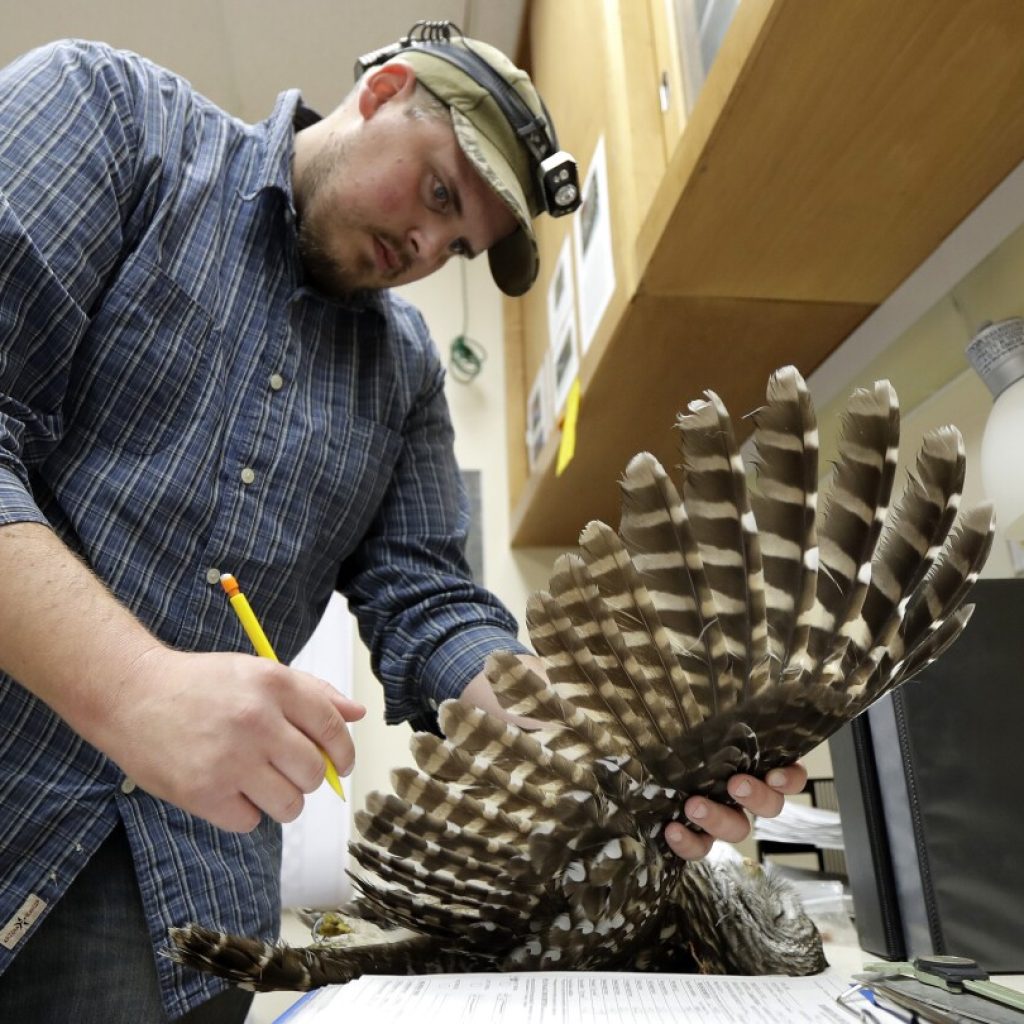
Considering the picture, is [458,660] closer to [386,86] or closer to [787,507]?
[787,507]

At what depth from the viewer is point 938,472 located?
496 millimetres

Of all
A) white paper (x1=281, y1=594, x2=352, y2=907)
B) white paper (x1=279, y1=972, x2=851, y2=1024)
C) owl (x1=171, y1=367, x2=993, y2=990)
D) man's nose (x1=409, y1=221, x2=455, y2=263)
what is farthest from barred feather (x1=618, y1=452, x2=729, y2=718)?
white paper (x1=281, y1=594, x2=352, y2=907)

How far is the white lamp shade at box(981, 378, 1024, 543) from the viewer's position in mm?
868

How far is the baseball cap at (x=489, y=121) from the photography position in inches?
39.3

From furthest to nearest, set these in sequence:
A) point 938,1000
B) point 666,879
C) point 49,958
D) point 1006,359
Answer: point 1006,359 < point 49,958 < point 666,879 < point 938,1000

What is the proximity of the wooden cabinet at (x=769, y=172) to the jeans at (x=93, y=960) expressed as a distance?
844mm

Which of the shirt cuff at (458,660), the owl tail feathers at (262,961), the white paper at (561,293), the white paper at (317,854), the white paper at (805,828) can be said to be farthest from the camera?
the white paper at (317,854)

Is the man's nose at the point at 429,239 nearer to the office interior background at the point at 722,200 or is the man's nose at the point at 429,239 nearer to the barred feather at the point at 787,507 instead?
the office interior background at the point at 722,200

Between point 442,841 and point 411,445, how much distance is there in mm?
636

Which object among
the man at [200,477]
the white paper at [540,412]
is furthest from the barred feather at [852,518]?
the white paper at [540,412]

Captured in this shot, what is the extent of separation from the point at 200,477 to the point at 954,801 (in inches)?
29.5

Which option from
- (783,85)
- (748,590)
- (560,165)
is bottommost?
(748,590)

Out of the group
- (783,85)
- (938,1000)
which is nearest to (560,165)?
(783,85)

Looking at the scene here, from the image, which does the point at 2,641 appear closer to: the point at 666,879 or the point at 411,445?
the point at 666,879
